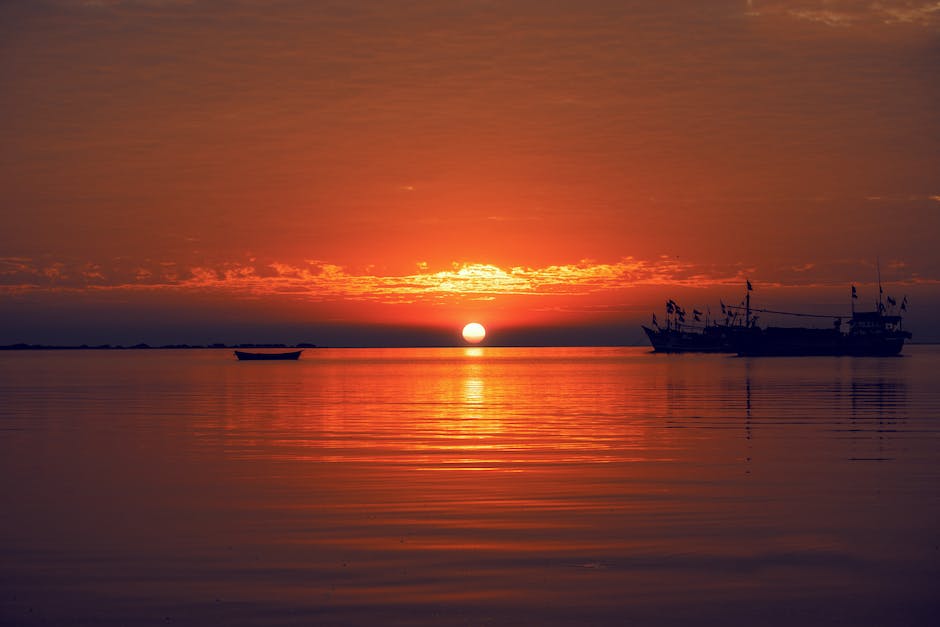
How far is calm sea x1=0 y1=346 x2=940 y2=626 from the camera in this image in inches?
543

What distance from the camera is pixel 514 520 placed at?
2034 cm

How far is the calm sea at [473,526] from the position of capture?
13805 millimetres

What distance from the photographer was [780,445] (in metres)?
35.2

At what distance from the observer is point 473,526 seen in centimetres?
1964

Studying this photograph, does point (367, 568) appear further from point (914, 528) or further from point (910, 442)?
point (910, 442)

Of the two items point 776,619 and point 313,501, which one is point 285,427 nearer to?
point 313,501

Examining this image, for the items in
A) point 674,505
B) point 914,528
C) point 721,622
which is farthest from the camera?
point 674,505

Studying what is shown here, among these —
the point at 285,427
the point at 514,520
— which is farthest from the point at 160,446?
the point at 514,520

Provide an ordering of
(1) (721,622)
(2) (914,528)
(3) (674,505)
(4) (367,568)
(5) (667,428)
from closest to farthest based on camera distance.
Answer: (1) (721,622) → (4) (367,568) → (2) (914,528) → (3) (674,505) → (5) (667,428)

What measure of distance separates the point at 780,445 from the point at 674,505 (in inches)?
578

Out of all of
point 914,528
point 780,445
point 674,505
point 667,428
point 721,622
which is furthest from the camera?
point 667,428

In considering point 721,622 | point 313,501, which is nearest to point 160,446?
point 313,501

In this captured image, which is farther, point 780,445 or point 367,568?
point 780,445

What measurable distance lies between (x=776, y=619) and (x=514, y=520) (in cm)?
798
